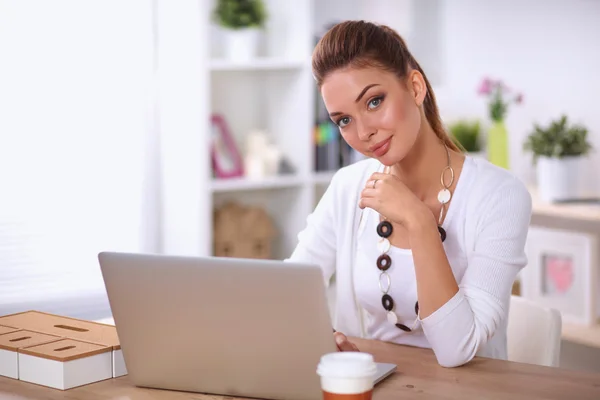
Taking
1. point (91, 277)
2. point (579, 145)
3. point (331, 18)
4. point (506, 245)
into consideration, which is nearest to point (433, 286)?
point (506, 245)

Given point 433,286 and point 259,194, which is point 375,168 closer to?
point 433,286

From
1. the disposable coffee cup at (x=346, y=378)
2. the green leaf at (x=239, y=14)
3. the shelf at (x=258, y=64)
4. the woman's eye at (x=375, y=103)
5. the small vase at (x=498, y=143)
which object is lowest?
the disposable coffee cup at (x=346, y=378)

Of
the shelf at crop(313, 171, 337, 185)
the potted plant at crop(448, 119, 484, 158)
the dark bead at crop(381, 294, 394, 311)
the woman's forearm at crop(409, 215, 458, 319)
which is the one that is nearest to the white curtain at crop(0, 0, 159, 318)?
the shelf at crop(313, 171, 337, 185)

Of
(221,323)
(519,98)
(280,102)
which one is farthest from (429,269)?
(280,102)

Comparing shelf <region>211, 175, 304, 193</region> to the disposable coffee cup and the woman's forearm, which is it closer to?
the woman's forearm

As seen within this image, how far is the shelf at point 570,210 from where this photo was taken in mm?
3039

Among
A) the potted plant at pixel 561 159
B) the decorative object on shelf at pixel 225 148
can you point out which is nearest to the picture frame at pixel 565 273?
the potted plant at pixel 561 159

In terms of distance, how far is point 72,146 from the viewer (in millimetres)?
3316

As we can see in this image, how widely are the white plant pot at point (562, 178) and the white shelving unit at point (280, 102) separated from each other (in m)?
0.88

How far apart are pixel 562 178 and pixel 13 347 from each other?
2189 millimetres

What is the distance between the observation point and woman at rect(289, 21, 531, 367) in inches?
68.4

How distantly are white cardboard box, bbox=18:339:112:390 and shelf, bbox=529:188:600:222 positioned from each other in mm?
1917

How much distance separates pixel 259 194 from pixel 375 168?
1.66 metres

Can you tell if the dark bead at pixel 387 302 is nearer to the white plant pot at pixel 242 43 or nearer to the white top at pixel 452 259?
the white top at pixel 452 259
